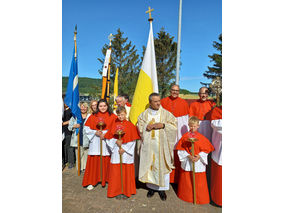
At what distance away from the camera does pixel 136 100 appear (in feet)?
15.3

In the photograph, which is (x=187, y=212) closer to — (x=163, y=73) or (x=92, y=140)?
(x=92, y=140)

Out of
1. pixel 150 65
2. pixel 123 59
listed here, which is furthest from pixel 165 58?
pixel 150 65

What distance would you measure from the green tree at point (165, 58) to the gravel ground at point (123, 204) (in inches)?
740

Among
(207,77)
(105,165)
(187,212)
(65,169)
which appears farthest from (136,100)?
(207,77)

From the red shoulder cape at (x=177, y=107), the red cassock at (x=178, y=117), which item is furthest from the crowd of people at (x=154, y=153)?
the red shoulder cape at (x=177, y=107)

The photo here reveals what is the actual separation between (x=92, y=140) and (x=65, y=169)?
219 centimetres

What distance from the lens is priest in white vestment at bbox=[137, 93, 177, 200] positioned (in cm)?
382

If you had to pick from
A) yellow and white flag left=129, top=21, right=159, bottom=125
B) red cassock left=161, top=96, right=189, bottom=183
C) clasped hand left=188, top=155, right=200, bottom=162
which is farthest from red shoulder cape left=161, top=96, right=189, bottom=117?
clasped hand left=188, top=155, right=200, bottom=162

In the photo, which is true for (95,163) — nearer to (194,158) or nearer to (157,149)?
(157,149)

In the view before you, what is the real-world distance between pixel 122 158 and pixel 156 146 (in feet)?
2.61

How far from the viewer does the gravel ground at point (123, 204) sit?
3.62 meters

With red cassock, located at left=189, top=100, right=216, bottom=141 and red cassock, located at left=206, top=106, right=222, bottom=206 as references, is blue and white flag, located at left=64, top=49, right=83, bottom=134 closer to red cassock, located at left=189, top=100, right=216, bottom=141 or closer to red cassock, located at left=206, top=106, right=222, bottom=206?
red cassock, located at left=189, top=100, right=216, bottom=141

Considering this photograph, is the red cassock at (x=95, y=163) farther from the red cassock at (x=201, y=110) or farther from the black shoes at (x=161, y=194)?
the red cassock at (x=201, y=110)

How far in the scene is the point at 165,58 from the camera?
76.5 feet
